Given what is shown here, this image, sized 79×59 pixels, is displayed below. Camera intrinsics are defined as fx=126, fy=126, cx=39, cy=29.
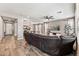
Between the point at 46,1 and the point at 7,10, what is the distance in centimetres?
80

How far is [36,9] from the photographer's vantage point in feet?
8.30

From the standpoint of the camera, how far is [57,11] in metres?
2.52

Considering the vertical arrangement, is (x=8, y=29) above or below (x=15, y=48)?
above

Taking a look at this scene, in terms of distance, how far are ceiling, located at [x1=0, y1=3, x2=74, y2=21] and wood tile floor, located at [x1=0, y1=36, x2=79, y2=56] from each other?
0.53 meters

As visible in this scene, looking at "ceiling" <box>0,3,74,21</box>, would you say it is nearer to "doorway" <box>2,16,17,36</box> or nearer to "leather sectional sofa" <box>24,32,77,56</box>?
"doorway" <box>2,16,17,36</box>

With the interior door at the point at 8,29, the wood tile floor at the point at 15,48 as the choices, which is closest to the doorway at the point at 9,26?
the interior door at the point at 8,29

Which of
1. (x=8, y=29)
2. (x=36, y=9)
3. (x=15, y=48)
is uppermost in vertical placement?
(x=36, y=9)

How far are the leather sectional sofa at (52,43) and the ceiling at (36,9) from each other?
0.39m

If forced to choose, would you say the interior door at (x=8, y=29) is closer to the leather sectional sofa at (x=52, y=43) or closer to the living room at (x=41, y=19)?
the living room at (x=41, y=19)

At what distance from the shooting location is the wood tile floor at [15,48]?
2.57m

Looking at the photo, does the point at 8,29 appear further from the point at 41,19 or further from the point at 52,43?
the point at 52,43

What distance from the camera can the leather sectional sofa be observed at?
2.48 meters

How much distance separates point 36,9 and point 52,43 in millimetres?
758

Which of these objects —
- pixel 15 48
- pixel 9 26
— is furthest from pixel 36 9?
pixel 15 48
